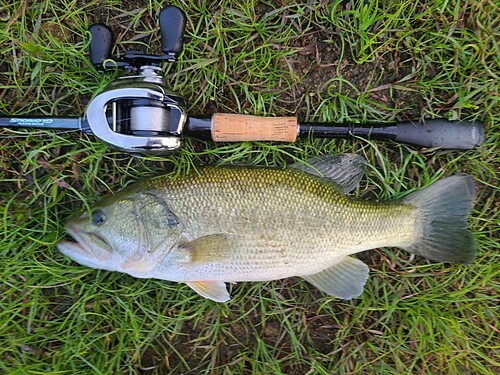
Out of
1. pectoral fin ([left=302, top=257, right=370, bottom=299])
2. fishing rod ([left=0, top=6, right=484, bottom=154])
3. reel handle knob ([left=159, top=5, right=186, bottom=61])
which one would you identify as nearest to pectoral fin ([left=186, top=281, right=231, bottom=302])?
pectoral fin ([left=302, top=257, right=370, bottom=299])

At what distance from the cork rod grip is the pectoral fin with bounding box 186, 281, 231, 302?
0.85 meters

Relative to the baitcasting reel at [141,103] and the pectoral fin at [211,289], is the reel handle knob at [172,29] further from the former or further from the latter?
the pectoral fin at [211,289]

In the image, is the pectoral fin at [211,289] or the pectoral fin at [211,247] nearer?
the pectoral fin at [211,247]

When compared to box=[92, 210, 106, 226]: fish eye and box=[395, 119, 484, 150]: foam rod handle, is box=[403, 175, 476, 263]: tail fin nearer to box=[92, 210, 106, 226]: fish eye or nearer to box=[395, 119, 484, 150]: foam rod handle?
box=[395, 119, 484, 150]: foam rod handle

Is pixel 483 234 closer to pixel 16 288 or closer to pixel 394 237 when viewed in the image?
pixel 394 237

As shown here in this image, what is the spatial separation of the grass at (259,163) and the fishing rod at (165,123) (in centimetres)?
17

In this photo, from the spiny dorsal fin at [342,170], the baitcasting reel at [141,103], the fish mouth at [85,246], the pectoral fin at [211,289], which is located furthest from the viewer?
the spiny dorsal fin at [342,170]

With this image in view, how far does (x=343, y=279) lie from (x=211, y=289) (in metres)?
0.80

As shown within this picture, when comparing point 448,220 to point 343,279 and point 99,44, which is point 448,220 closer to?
point 343,279

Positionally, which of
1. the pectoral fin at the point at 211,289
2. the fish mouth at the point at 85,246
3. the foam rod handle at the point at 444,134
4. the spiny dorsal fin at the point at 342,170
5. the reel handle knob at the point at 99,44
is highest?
the reel handle knob at the point at 99,44

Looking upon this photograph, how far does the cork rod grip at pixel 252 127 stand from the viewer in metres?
2.57

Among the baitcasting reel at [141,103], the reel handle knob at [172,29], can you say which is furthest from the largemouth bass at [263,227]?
the reel handle knob at [172,29]

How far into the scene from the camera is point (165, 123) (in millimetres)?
2436

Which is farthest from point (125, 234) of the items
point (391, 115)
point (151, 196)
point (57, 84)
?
point (391, 115)
